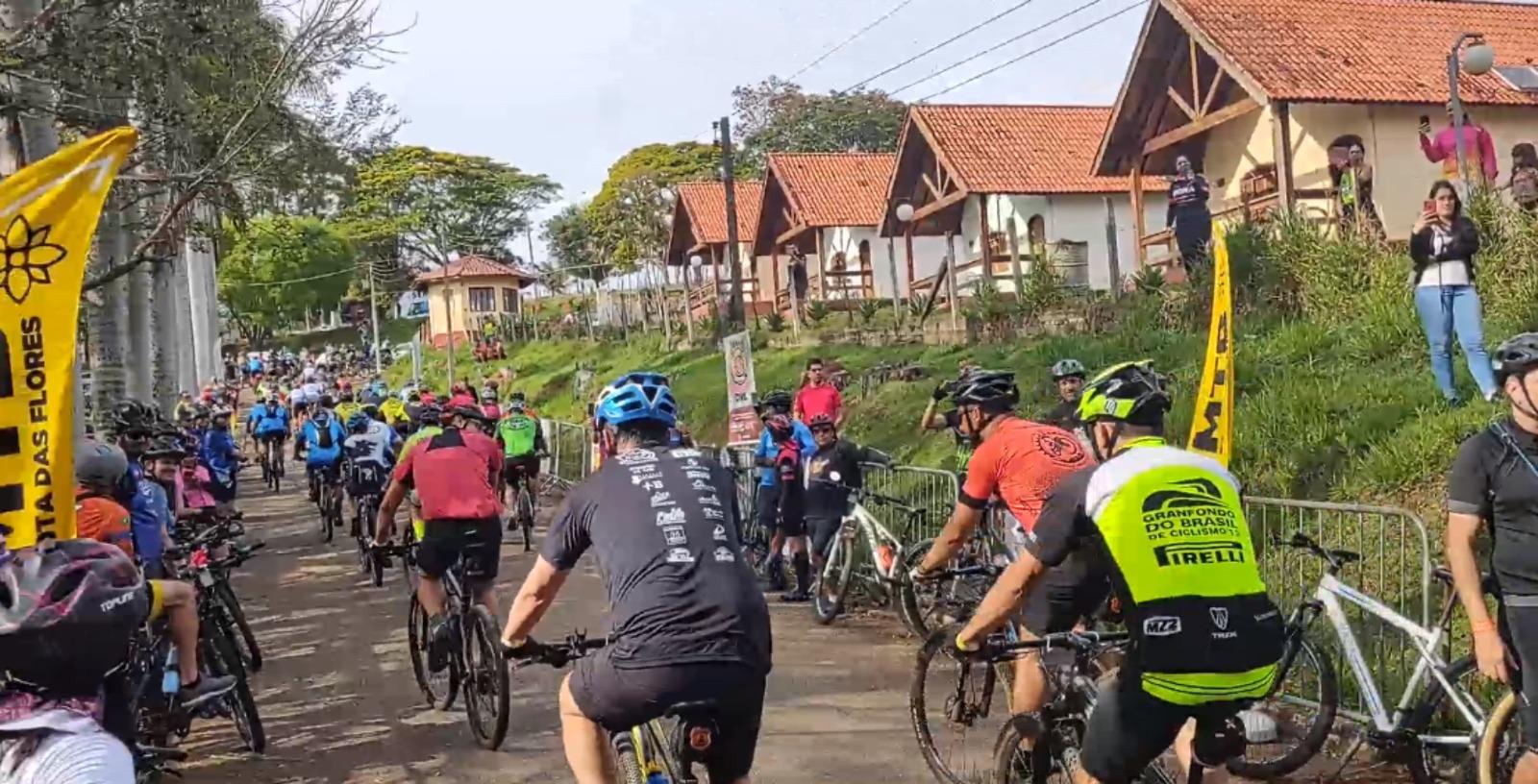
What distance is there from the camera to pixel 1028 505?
5.75 metres

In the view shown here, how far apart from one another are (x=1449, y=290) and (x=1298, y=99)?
1069 cm

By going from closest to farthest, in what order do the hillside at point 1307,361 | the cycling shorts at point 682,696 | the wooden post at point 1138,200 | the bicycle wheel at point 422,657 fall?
the cycling shorts at point 682,696
the bicycle wheel at point 422,657
the hillside at point 1307,361
the wooden post at point 1138,200

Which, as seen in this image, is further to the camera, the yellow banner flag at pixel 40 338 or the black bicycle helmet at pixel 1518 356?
the yellow banner flag at pixel 40 338

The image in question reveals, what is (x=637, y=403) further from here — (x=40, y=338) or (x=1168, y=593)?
(x=40, y=338)

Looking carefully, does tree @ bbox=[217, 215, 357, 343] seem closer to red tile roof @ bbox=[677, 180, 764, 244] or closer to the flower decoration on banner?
red tile roof @ bbox=[677, 180, 764, 244]

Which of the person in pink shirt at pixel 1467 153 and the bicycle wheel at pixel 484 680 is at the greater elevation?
the person in pink shirt at pixel 1467 153

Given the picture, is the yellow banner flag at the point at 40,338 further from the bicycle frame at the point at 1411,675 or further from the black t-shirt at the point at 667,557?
the bicycle frame at the point at 1411,675

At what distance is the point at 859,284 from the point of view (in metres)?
36.8

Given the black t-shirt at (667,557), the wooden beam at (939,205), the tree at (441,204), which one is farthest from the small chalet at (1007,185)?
the tree at (441,204)

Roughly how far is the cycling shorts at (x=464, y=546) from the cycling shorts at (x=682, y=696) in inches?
144

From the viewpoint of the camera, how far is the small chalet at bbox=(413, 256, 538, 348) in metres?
60.2

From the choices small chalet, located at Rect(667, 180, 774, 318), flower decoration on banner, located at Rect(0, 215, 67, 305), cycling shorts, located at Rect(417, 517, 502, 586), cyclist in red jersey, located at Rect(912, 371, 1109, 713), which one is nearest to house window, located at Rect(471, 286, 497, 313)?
small chalet, located at Rect(667, 180, 774, 318)

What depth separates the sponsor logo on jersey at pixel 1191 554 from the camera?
12.4 feet

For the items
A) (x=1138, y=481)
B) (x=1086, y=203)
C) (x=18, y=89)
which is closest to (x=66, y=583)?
(x=1138, y=481)
